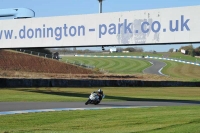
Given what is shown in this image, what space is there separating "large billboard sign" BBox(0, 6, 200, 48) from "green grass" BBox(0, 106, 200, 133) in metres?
6.55

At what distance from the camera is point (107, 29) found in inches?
985

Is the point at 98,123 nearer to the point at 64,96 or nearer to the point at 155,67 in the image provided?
the point at 64,96

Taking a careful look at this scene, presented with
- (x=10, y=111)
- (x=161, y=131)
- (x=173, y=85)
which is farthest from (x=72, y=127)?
(x=173, y=85)

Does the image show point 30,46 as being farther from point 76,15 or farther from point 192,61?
point 192,61

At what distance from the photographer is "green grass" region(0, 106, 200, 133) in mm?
13077

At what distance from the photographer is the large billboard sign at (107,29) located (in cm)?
2273

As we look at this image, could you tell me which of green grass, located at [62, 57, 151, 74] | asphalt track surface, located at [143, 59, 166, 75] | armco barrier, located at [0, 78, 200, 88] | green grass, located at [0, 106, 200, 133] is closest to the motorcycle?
green grass, located at [0, 106, 200, 133]

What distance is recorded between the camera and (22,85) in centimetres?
3678

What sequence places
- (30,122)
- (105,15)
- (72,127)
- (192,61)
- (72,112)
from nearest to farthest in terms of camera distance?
(72,127), (30,122), (72,112), (105,15), (192,61)

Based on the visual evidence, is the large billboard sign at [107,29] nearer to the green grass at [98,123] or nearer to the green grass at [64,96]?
the green grass at [64,96]

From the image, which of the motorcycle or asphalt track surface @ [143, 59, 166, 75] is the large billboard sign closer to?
the motorcycle

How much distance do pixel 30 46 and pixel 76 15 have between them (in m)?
3.71

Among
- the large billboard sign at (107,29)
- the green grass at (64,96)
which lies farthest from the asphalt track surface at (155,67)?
the large billboard sign at (107,29)

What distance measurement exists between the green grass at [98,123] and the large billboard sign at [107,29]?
6545mm
